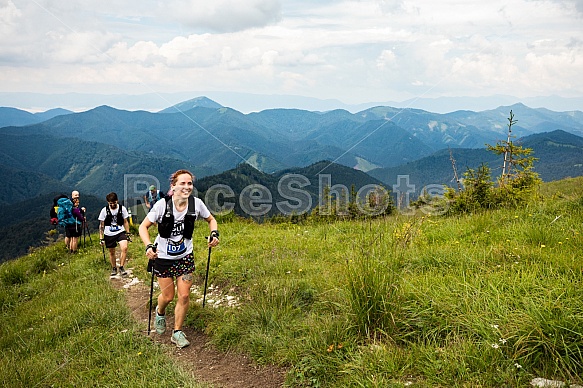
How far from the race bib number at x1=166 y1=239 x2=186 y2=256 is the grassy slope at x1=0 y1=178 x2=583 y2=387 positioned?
1.29m

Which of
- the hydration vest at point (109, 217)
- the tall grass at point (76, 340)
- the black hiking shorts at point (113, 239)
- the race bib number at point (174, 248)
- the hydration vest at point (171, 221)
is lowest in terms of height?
the tall grass at point (76, 340)

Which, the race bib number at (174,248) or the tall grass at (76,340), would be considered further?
the race bib number at (174,248)

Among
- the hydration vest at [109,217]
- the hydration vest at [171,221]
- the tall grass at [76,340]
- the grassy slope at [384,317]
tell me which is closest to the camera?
the grassy slope at [384,317]

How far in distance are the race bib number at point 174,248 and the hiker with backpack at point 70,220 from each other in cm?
1004

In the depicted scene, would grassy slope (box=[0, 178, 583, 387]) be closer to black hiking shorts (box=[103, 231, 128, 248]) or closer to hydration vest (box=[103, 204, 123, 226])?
black hiking shorts (box=[103, 231, 128, 248])

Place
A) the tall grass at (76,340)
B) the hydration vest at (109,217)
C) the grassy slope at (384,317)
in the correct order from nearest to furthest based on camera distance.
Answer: the grassy slope at (384,317)
the tall grass at (76,340)
the hydration vest at (109,217)

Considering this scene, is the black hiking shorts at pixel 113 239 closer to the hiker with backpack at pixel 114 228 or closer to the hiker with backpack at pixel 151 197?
the hiker with backpack at pixel 114 228

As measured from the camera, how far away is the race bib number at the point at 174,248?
596 cm

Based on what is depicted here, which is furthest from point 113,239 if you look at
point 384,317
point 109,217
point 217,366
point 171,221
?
point 384,317

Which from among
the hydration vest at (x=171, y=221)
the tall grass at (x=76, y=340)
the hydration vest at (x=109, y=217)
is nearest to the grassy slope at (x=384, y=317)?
the tall grass at (x=76, y=340)

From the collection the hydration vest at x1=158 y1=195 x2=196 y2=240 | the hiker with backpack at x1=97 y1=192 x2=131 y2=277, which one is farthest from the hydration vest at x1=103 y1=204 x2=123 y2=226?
the hydration vest at x1=158 y1=195 x2=196 y2=240

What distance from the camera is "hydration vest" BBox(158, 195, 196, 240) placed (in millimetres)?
5844

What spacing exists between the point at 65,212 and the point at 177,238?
10275mm

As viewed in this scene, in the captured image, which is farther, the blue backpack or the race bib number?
the blue backpack
